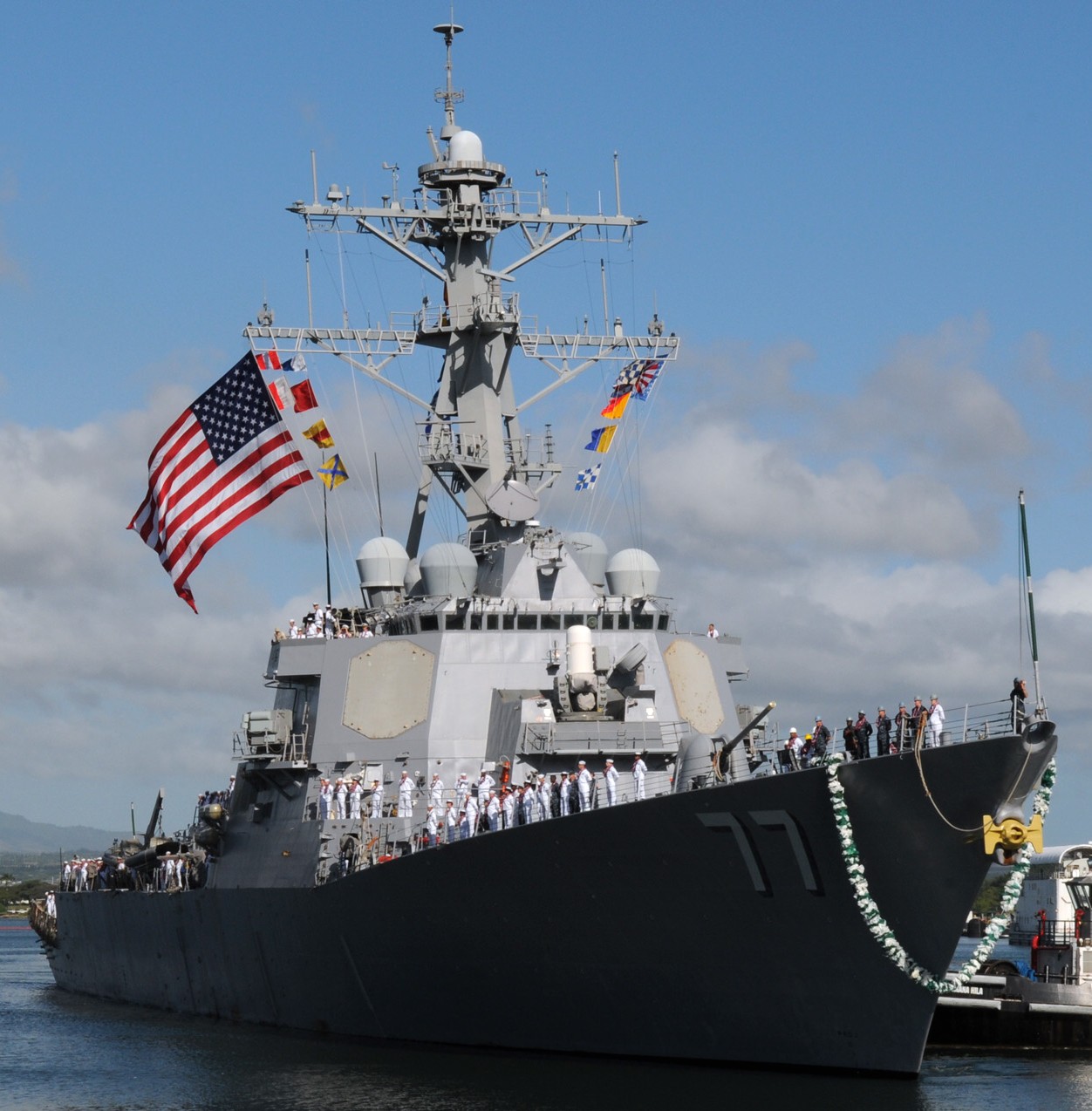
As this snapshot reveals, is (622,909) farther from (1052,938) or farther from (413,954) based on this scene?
(1052,938)

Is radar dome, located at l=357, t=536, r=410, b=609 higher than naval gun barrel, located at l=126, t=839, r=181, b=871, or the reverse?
radar dome, located at l=357, t=536, r=410, b=609

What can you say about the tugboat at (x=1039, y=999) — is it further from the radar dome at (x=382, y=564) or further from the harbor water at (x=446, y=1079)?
the radar dome at (x=382, y=564)

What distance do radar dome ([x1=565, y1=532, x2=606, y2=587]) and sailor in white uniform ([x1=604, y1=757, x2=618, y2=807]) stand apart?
183 inches

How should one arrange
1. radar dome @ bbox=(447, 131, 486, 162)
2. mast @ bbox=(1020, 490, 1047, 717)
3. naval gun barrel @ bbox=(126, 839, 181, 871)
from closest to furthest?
mast @ bbox=(1020, 490, 1047, 717) < radar dome @ bbox=(447, 131, 486, 162) < naval gun barrel @ bbox=(126, 839, 181, 871)

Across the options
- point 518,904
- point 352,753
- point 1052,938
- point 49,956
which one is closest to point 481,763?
point 352,753

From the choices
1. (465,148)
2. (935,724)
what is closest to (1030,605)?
(935,724)

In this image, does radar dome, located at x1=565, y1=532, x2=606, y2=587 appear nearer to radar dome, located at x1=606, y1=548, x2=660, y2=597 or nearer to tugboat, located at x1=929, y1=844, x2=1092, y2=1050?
radar dome, located at x1=606, y1=548, x2=660, y2=597

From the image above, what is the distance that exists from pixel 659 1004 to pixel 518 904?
69.8 inches

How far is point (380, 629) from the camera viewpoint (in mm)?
24922

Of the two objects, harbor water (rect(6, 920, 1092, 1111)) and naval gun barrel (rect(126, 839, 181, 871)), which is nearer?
harbor water (rect(6, 920, 1092, 1111))

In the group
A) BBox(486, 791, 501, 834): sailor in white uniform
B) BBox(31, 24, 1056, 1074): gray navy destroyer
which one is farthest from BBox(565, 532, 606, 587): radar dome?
BBox(486, 791, 501, 834): sailor in white uniform

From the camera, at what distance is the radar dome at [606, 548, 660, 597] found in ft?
80.9

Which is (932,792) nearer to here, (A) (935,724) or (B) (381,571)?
(A) (935,724)

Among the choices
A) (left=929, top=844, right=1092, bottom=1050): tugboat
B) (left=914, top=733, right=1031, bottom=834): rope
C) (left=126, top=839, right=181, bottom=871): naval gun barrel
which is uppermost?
(left=126, top=839, right=181, bottom=871): naval gun barrel
